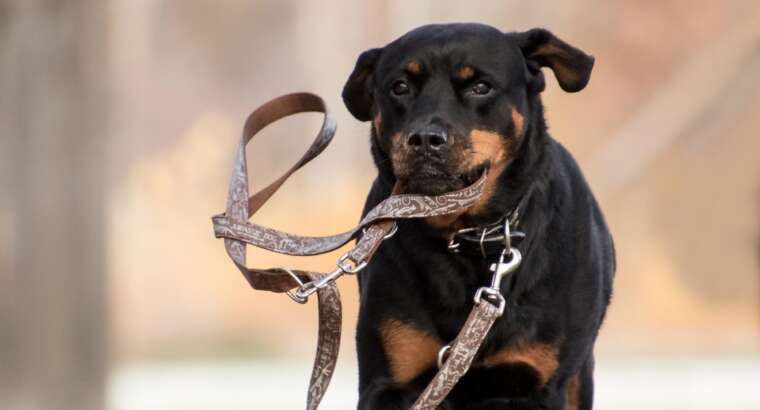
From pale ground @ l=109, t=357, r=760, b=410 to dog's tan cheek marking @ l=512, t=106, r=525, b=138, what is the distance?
3.65 m

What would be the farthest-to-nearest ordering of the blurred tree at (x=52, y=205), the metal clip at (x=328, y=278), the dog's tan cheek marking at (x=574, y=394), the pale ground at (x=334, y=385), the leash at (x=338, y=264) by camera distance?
the pale ground at (x=334, y=385)
the blurred tree at (x=52, y=205)
the dog's tan cheek marking at (x=574, y=394)
the leash at (x=338, y=264)
the metal clip at (x=328, y=278)

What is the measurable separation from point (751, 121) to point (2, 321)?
166 inches

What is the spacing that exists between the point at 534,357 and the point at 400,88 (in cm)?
74

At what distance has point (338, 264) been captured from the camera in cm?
370

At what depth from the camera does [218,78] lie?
30.0 ft

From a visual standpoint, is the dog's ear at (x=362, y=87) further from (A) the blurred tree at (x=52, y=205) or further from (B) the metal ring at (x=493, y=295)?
(A) the blurred tree at (x=52, y=205)

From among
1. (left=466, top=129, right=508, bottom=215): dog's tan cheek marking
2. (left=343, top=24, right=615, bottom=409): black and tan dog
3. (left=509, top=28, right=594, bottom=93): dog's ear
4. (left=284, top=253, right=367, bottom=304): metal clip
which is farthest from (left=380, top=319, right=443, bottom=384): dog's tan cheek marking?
(left=509, top=28, right=594, bottom=93): dog's ear

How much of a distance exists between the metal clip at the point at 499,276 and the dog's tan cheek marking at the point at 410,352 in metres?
0.20

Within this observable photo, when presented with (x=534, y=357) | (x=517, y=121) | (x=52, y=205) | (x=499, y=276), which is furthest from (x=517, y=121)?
(x=52, y=205)

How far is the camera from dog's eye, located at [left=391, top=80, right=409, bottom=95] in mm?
4121

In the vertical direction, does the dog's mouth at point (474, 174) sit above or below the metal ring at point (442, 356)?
above

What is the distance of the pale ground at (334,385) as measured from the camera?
7824mm

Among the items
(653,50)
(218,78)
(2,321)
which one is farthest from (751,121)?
(2,321)

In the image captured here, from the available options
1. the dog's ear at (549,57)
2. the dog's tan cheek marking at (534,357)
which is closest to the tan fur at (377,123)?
the dog's ear at (549,57)
